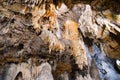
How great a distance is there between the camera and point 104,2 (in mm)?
4289

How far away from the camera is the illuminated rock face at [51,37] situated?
445 cm

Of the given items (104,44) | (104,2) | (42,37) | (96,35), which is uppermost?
(104,2)

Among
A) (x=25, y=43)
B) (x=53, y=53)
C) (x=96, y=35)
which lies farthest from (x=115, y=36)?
(x=25, y=43)

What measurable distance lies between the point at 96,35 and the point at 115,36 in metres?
0.57

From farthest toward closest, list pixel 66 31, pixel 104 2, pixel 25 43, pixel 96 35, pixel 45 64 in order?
→ pixel 96 35 → pixel 66 31 → pixel 45 64 → pixel 25 43 → pixel 104 2

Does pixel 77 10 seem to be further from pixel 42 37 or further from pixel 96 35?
pixel 42 37

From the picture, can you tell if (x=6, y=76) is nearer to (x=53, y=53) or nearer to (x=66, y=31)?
(x=53, y=53)

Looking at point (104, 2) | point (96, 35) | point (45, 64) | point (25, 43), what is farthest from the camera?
Result: point (96, 35)

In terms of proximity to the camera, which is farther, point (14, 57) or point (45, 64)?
point (45, 64)

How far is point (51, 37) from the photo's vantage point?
4.98 meters

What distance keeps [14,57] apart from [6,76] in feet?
1.41

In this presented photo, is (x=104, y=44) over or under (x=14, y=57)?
under

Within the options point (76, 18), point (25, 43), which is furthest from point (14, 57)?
point (76, 18)

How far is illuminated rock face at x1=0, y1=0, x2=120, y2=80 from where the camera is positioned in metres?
4.45
